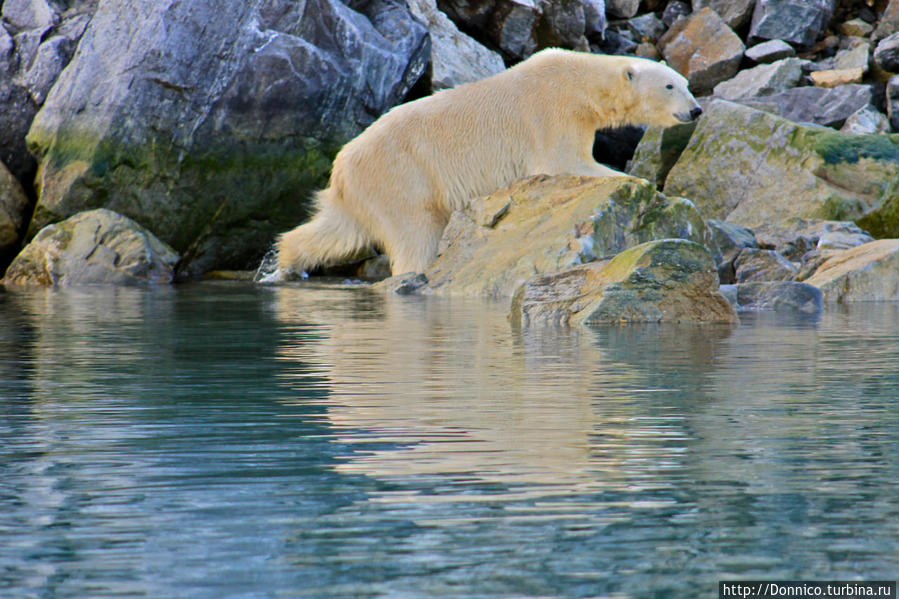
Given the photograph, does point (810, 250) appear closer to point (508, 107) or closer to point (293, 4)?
point (508, 107)

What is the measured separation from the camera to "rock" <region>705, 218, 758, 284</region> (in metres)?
8.66

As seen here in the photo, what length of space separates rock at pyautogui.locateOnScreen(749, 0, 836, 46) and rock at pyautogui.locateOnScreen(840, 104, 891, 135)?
3.29 metres

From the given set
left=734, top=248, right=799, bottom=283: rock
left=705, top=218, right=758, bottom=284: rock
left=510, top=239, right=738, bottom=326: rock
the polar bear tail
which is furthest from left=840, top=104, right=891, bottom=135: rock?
left=510, top=239, right=738, bottom=326: rock

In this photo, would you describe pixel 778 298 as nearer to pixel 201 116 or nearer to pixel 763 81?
pixel 201 116

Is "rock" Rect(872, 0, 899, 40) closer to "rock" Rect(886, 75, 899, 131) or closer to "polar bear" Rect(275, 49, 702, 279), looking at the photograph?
"rock" Rect(886, 75, 899, 131)

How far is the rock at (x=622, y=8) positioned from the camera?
18.6 m

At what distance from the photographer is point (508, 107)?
978 centimetres

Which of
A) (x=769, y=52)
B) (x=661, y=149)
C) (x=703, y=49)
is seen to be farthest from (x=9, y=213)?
(x=769, y=52)

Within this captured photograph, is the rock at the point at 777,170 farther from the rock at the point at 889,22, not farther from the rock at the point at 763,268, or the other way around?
the rock at the point at 889,22

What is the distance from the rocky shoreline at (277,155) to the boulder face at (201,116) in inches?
0.6

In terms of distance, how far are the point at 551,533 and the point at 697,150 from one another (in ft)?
34.5

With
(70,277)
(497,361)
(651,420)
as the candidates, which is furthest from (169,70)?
(651,420)

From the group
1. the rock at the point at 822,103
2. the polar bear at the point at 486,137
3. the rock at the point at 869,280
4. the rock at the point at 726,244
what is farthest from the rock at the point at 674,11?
the rock at the point at 869,280

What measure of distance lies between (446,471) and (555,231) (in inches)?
253
